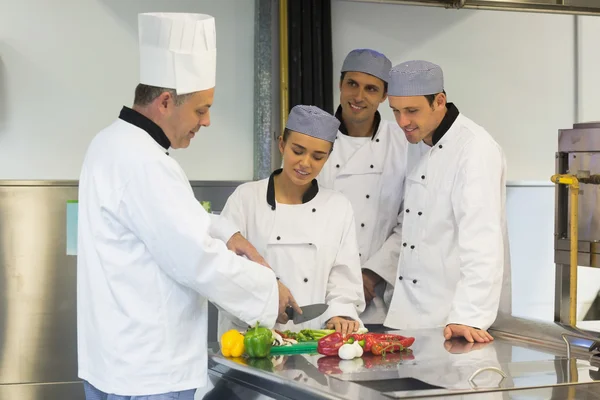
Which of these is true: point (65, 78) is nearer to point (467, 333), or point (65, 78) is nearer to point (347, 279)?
point (347, 279)

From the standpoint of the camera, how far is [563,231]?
3131mm

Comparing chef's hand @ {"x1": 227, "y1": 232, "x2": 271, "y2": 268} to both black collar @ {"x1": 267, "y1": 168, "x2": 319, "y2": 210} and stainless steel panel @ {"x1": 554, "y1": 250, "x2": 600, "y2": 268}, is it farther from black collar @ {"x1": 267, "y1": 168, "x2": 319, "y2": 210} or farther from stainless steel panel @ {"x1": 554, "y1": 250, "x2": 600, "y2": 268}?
stainless steel panel @ {"x1": 554, "y1": 250, "x2": 600, "y2": 268}

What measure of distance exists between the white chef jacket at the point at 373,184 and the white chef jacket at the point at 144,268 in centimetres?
132

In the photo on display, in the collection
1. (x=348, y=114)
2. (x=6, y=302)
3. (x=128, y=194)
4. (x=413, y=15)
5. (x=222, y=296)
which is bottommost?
(x=6, y=302)

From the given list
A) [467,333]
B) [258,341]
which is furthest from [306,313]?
[467,333]

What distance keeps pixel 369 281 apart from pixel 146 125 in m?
1.43

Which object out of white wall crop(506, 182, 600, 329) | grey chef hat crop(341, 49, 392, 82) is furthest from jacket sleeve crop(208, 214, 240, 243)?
white wall crop(506, 182, 600, 329)

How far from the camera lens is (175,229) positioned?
6.40ft

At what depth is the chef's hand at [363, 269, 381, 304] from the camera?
326 centimetres

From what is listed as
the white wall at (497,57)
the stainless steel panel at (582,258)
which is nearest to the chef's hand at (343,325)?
the stainless steel panel at (582,258)

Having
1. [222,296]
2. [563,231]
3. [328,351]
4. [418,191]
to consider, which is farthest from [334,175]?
[222,296]

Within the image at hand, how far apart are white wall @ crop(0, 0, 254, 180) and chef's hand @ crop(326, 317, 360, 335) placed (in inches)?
77.2

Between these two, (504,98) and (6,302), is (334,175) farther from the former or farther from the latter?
(504,98)

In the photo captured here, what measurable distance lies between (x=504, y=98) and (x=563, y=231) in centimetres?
224
